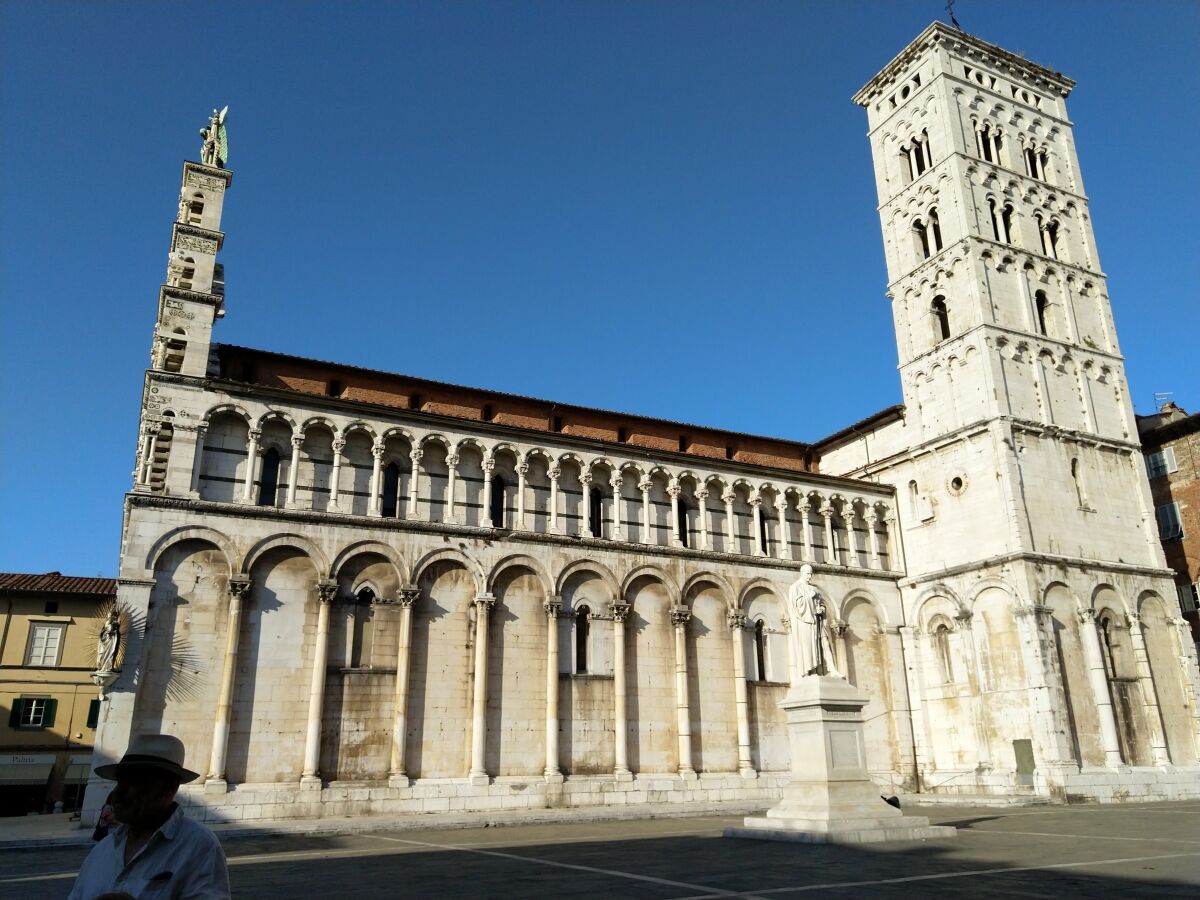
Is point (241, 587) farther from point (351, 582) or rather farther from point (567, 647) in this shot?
point (567, 647)

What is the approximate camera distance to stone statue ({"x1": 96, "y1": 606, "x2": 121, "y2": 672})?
2067 centimetres

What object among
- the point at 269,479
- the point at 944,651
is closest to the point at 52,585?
the point at 269,479

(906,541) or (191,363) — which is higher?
(191,363)

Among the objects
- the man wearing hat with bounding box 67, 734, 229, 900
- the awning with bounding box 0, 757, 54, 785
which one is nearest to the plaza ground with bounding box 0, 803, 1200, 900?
the man wearing hat with bounding box 67, 734, 229, 900

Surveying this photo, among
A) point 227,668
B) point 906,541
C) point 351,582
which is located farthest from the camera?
point 906,541

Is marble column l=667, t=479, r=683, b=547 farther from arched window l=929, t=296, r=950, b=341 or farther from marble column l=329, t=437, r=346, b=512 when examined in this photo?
arched window l=929, t=296, r=950, b=341

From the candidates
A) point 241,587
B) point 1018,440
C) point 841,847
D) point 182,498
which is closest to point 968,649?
point 1018,440

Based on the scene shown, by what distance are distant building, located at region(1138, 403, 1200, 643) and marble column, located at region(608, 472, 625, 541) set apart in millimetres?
23906

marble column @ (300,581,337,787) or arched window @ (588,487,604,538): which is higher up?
arched window @ (588,487,604,538)

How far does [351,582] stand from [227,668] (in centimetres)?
391

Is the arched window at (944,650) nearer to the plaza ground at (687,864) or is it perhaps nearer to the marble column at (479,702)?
the plaza ground at (687,864)

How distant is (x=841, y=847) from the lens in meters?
15.0

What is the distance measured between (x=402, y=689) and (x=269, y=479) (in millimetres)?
7200

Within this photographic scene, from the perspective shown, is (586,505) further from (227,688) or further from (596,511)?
(227,688)
